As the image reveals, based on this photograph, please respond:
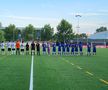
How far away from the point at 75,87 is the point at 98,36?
14495cm

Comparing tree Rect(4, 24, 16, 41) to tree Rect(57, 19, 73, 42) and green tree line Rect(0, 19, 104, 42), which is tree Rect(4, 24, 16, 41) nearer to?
green tree line Rect(0, 19, 104, 42)

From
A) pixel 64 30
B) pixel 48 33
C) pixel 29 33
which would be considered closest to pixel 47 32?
pixel 48 33

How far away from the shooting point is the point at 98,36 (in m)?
157

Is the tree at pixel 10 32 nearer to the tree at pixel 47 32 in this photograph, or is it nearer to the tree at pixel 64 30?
the tree at pixel 47 32

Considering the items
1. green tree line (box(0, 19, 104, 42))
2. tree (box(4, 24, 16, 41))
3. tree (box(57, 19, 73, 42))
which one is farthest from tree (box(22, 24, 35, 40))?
tree (box(57, 19, 73, 42))

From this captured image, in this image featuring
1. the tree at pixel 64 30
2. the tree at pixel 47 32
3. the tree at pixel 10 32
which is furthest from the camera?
the tree at pixel 10 32

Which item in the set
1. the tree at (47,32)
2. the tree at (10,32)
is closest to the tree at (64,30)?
the tree at (47,32)

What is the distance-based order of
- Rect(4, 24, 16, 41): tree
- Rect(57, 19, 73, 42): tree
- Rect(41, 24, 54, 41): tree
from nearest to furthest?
Rect(57, 19, 73, 42): tree
Rect(41, 24, 54, 41): tree
Rect(4, 24, 16, 41): tree

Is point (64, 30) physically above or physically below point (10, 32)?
below

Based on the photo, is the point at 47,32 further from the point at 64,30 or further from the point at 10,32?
the point at 10,32

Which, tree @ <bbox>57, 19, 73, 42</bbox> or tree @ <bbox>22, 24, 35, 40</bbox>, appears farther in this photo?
tree @ <bbox>22, 24, 35, 40</bbox>

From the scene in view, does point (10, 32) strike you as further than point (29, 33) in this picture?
Yes

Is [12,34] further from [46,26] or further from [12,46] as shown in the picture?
[12,46]

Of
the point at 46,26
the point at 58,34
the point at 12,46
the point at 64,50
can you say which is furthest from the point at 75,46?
the point at 46,26
